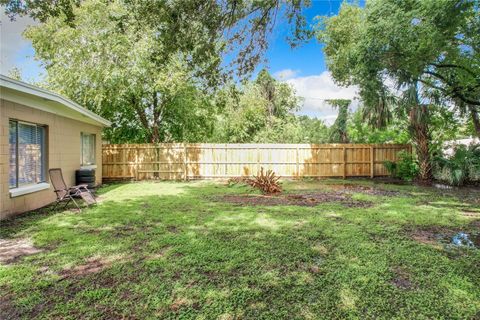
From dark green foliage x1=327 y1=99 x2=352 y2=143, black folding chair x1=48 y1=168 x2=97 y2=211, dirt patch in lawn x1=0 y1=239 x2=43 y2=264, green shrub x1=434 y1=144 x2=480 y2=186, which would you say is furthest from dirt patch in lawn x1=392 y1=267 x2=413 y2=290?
dark green foliage x1=327 y1=99 x2=352 y2=143

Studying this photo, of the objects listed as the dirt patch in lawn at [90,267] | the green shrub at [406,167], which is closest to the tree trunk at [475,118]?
the green shrub at [406,167]

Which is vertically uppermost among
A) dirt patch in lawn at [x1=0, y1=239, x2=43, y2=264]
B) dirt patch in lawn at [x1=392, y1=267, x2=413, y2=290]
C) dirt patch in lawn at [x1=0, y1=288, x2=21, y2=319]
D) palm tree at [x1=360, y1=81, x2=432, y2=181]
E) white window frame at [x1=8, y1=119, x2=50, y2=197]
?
palm tree at [x1=360, y1=81, x2=432, y2=181]

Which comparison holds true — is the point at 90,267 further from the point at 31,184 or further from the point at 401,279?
the point at 31,184

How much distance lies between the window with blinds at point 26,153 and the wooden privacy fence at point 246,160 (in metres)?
5.68

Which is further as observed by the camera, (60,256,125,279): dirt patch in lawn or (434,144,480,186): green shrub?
(434,144,480,186): green shrub

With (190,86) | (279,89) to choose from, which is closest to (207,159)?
(190,86)

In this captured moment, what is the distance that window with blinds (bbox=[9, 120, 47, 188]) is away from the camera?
5.95m

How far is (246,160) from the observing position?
12.9 m

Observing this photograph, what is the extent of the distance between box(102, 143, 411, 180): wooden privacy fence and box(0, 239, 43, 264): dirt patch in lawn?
8.55 m

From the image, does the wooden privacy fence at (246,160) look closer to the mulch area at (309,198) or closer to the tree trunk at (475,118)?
the tree trunk at (475,118)

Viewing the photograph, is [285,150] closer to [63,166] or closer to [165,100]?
[165,100]

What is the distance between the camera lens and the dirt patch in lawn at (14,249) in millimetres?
3725

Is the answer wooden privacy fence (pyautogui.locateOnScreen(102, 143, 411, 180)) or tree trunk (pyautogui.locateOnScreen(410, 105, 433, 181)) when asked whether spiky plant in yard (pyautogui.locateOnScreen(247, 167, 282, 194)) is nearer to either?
wooden privacy fence (pyautogui.locateOnScreen(102, 143, 411, 180))

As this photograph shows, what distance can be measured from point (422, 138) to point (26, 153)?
13.0m
